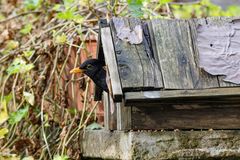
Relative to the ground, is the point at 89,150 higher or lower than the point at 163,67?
lower

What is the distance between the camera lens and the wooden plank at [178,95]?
2.44m

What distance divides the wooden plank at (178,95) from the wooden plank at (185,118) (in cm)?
8

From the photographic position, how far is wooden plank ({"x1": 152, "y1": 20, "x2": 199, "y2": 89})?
2.52m

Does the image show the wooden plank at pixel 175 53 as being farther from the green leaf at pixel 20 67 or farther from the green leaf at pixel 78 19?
the green leaf at pixel 20 67

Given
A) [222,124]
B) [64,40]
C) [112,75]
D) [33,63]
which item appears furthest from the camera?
[33,63]

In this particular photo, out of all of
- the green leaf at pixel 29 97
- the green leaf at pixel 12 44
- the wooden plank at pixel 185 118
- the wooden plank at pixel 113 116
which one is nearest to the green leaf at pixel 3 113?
the green leaf at pixel 29 97

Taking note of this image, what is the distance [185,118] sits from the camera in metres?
2.60

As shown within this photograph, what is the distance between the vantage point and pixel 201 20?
276 centimetres

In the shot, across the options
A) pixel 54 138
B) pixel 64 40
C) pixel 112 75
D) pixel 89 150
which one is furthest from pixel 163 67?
pixel 54 138

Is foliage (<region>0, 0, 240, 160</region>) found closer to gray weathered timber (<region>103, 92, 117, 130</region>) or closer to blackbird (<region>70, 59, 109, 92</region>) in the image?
gray weathered timber (<region>103, 92, 117, 130</region>)

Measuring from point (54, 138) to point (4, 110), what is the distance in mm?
277

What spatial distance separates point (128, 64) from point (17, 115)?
115 centimetres

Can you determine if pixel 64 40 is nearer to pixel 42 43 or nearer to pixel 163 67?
pixel 42 43

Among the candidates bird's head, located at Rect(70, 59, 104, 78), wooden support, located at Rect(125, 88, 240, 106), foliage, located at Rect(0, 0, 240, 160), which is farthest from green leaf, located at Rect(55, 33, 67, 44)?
wooden support, located at Rect(125, 88, 240, 106)
